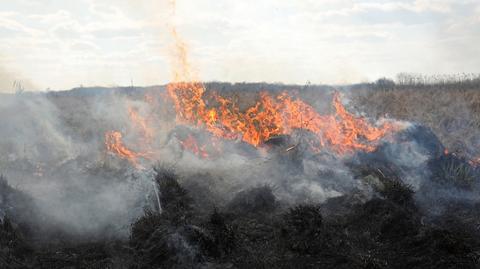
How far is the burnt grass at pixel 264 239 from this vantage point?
9.91 metres

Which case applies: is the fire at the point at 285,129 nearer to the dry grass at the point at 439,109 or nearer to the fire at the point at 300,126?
the fire at the point at 300,126

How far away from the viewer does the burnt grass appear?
9.91 meters

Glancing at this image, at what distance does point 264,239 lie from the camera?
1111 cm

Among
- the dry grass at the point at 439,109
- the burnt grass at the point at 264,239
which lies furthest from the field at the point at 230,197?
the dry grass at the point at 439,109

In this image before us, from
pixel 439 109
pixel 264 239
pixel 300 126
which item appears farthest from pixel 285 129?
pixel 439 109

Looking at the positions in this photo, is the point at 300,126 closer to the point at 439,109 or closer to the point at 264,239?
Result: the point at 264,239

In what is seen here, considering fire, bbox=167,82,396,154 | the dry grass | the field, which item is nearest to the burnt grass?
the field

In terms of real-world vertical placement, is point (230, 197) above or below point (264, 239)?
above

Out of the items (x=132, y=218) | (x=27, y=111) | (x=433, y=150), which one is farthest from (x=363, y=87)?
(x=132, y=218)

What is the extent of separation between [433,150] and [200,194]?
→ 843cm

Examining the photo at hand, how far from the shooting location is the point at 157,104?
2564 cm

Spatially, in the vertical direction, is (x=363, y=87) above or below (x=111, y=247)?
above

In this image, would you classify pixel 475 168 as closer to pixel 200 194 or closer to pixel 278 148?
pixel 278 148

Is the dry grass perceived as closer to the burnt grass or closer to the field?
the field
